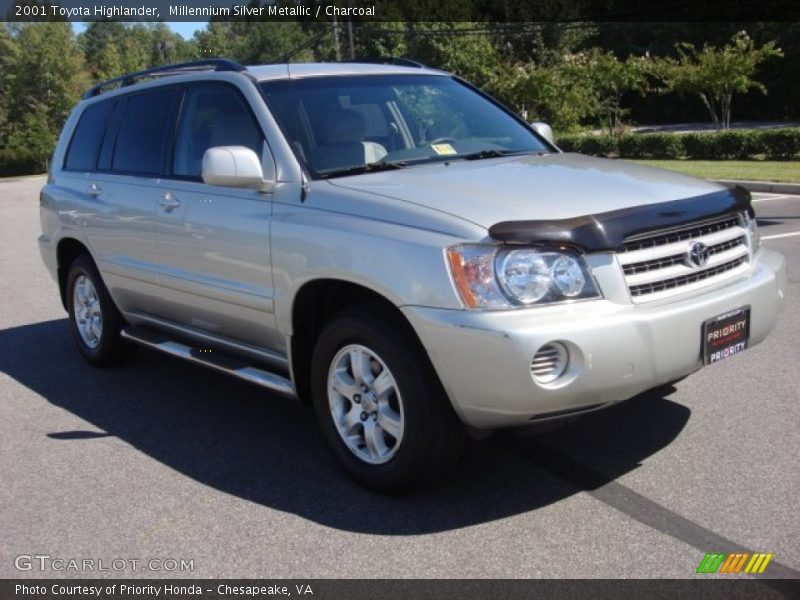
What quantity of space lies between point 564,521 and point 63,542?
2092 mm

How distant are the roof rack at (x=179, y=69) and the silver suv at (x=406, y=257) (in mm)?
24

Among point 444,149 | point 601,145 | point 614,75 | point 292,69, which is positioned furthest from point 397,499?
point 614,75

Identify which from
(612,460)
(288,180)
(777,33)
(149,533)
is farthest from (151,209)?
(777,33)

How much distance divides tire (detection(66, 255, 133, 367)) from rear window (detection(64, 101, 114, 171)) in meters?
0.69

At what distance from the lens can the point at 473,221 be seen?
363 centimetres

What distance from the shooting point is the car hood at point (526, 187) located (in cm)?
373

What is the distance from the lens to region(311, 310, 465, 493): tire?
12.4ft

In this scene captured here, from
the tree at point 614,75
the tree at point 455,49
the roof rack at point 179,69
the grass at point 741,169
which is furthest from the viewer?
the tree at point 455,49

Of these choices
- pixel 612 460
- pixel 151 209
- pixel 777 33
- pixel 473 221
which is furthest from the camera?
pixel 777 33

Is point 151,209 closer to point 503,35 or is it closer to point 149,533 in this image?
point 149,533

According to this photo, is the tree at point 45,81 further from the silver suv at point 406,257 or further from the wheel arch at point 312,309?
the wheel arch at point 312,309

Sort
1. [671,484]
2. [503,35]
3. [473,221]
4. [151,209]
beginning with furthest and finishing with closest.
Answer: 1. [503,35]
2. [151,209]
3. [671,484]
4. [473,221]

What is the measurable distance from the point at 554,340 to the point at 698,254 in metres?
0.90

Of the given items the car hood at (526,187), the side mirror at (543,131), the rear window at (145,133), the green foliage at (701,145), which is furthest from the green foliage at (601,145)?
the car hood at (526,187)
